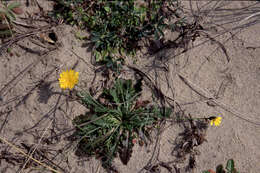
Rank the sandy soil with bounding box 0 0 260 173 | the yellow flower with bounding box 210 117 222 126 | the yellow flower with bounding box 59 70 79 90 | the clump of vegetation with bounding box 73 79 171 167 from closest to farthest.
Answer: the yellow flower with bounding box 59 70 79 90, the yellow flower with bounding box 210 117 222 126, the clump of vegetation with bounding box 73 79 171 167, the sandy soil with bounding box 0 0 260 173

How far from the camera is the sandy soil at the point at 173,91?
2924 mm

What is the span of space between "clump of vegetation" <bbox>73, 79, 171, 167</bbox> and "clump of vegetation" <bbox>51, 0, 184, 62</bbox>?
519 mm

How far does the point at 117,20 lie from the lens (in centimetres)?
296

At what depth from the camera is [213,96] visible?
299cm

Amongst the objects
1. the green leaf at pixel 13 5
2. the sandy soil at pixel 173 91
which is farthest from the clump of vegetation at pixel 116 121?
the green leaf at pixel 13 5

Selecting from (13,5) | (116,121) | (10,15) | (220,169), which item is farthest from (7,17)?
(220,169)

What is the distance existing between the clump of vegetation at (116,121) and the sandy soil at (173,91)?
0.14m

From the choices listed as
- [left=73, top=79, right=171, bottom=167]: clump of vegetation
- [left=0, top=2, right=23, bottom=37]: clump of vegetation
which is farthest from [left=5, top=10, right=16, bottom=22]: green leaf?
[left=73, top=79, right=171, bottom=167]: clump of vegetation

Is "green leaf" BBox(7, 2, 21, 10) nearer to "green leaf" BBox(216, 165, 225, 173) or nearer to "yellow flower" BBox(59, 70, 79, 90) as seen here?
"yellow flower" BBox(59, 70, 79, 90)

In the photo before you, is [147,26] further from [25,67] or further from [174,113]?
[25,67]

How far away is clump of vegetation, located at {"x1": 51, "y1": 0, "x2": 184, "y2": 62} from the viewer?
2.96m

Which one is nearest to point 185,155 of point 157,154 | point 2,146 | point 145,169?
point 157,154

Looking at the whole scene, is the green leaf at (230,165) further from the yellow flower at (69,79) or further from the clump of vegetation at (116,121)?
the yellow flower at (69,79)

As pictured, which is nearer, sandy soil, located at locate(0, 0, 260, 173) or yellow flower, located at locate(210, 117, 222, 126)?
yellow flower, located at locate(210, 117, 222, 126)
